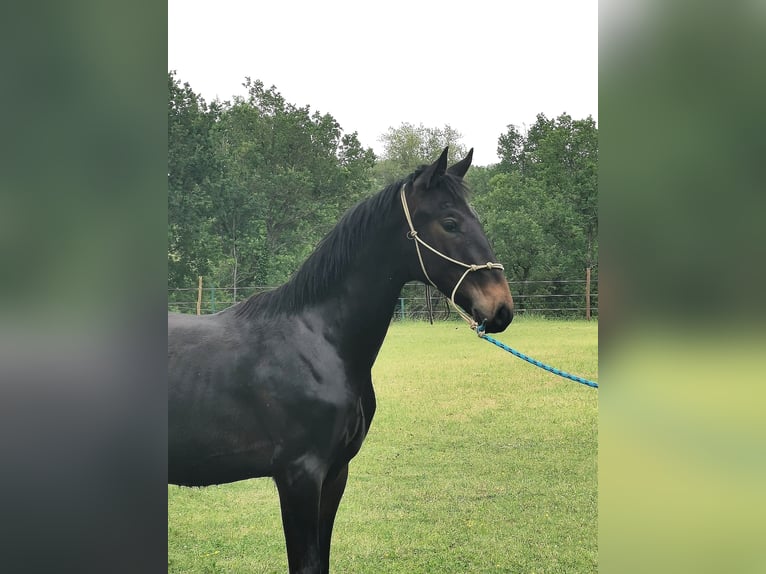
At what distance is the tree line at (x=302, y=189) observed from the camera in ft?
52.9

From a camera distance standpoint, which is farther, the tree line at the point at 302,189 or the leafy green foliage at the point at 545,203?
the leafy green foliage at the point at 545,203

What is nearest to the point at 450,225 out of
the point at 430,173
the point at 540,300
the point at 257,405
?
the point at 430,173

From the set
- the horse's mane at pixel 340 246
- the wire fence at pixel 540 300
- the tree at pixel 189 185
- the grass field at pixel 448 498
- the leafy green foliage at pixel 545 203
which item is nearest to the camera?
the horse's mane at pixel 340 246

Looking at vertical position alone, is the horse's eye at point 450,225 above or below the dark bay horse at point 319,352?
above

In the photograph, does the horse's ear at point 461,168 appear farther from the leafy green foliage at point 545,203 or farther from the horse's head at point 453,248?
the leafy green foliage at point 545,203
